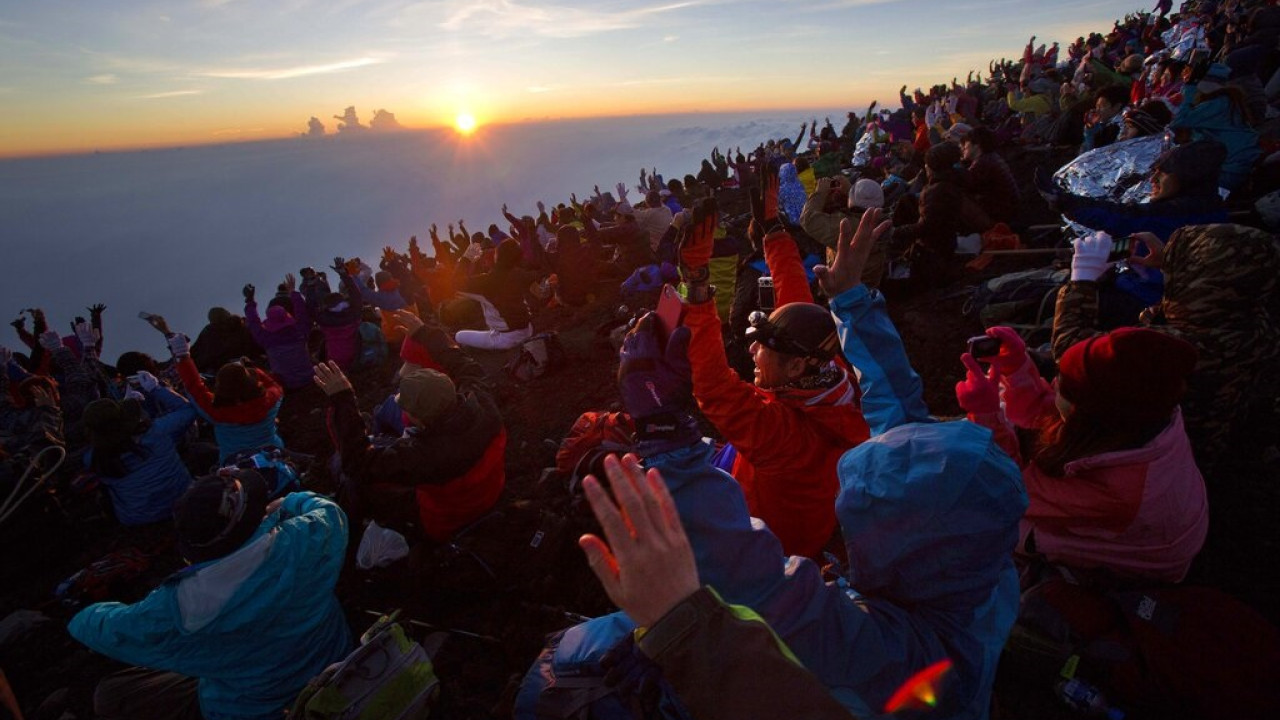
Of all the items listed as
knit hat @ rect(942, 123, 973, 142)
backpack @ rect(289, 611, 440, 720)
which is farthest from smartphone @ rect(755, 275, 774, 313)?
knit hat @ rect(942, 123, 973, 142)

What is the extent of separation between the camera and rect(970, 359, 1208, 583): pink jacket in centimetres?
282

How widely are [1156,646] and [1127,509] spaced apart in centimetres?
Result: 68

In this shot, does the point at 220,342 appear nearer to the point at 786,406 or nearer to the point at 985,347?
the point at 786,406

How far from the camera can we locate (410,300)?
13930mm

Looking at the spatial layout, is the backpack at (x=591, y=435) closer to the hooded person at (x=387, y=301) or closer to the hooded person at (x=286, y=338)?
the hooded person at (x=286, y=338)

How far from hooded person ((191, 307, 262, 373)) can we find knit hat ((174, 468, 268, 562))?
28.6ft

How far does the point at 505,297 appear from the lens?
939 centimetres

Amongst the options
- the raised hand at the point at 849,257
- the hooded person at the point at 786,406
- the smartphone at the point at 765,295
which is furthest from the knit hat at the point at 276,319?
the raised hand at the point at 849,257

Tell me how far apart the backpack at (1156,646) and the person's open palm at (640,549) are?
2.90 metres

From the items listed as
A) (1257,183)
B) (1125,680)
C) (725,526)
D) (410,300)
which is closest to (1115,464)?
(1125,680)

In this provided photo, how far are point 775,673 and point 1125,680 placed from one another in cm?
292

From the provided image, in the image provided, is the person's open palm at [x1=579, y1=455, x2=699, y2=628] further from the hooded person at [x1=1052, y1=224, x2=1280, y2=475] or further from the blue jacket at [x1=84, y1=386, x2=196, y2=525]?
the blue jacket at [x1=84, y1=386, x2=196, y2=525]

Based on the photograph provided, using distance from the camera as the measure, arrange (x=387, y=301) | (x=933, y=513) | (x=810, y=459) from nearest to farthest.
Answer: (x=933, y=513) → (x=810, y=459) → (x=387, y=301)

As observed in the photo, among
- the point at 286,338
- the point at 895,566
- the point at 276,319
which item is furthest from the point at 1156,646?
the point at 286,338
